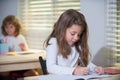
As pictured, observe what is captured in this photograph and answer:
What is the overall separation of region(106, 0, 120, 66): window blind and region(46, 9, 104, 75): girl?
2.90ft

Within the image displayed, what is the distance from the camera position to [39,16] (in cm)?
319

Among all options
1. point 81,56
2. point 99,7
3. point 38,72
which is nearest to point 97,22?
point 99,7

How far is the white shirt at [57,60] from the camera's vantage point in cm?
136

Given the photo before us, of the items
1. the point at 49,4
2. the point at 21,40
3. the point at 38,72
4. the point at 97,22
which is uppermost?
the point at 49,4

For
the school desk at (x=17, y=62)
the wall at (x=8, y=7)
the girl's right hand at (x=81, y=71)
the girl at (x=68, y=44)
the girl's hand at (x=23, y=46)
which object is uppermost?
the wall at (x=8, y=7)

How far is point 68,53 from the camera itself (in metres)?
1.55

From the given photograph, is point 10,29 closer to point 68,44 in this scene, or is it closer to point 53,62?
point 68,44

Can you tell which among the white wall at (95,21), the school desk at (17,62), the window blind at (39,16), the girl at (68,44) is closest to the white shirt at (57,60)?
the girl at (68,44)

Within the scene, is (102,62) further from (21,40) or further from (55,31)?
(55,31)

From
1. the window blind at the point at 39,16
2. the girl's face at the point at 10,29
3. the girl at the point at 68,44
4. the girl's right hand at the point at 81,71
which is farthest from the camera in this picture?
the window blind at the point at 39,16

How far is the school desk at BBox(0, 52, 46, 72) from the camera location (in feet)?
6.63

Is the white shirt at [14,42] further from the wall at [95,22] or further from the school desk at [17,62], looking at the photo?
the wall at [95,22]

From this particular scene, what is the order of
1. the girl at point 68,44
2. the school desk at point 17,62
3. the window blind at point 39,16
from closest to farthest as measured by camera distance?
the girl at point 68,44, the school desk at point 17,62, the window blind at point 39,16

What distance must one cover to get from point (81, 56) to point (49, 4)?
156 centimetres
